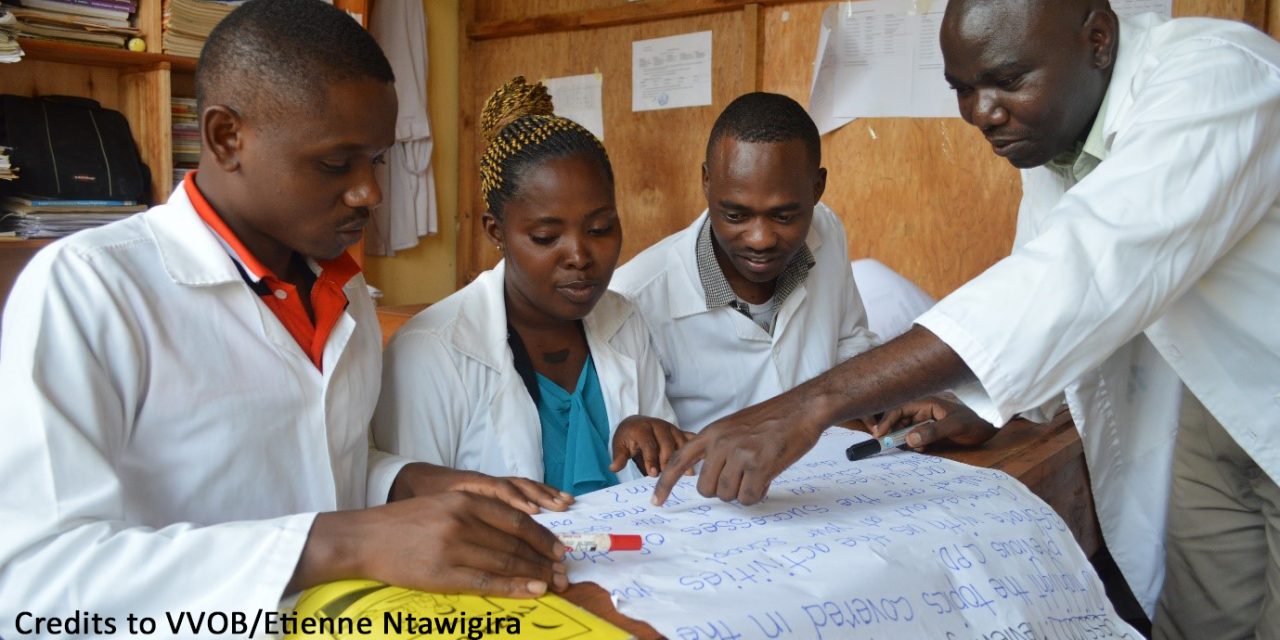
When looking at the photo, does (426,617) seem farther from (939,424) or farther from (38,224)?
(38,224)

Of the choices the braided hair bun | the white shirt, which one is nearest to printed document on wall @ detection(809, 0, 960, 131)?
the white shirt

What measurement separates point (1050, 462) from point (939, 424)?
9.2 inches

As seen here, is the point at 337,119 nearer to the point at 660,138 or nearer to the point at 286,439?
the point at 286,439

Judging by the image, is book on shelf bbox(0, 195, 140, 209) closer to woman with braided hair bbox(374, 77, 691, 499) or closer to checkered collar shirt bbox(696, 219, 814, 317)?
woman with braided hair bbox(374, 77, 691, 499)

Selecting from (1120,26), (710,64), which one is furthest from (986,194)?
(1120,26)

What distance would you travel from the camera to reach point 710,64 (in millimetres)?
3117

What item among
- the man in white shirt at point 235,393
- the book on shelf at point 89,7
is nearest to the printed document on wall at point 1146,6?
the man in white shirt at point 235,393

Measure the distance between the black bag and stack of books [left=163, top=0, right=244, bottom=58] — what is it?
11.0 inches

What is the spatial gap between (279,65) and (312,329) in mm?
312

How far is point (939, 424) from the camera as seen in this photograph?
4.73 feet

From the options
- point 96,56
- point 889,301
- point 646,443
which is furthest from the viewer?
point 96,56

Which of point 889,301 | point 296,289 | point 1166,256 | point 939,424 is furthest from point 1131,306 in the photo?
point 889,301

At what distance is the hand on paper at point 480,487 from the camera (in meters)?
1.07

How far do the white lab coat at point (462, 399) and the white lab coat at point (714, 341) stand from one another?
0.36m
